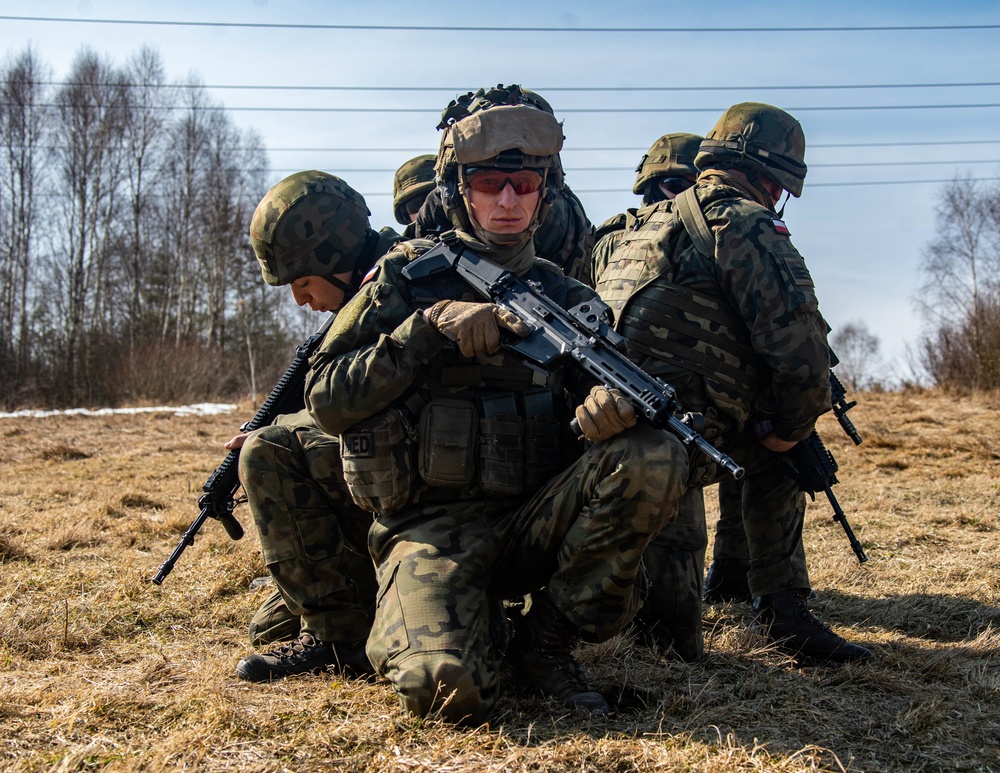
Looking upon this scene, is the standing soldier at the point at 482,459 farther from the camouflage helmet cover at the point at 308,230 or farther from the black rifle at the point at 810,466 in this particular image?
the black rifle at the point at 810,466

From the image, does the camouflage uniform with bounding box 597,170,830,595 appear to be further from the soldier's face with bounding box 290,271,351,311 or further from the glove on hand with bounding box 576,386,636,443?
the soldier's face with bounding box 290,271,351,311

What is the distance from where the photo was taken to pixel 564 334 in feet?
11.2

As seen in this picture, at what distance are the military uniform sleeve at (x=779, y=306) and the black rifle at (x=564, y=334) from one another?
82 cm

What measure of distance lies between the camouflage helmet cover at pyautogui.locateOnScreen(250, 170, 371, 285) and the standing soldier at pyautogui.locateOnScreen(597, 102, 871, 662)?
1.17 m

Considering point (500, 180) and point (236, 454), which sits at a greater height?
point (500, 180)

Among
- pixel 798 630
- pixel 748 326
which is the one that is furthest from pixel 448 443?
pixel 798 630

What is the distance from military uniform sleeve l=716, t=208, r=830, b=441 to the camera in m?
4.05

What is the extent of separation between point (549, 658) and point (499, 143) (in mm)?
1841

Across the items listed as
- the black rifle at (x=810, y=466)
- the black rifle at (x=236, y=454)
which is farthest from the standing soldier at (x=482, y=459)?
the black rifle at (x=810, y=466)

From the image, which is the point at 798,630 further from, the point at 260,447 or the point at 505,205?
the point at 260,447

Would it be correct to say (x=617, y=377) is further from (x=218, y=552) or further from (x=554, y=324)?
(x=218, y=552)

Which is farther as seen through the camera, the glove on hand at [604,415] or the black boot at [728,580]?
the black boot at [728,580]

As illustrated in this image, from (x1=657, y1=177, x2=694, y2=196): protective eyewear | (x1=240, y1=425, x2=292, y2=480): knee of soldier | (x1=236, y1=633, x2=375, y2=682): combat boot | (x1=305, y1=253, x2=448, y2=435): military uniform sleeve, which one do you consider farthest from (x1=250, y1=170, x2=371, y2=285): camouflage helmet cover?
(x1=657, y1=177, x2=694, y2=196): protective eyewear

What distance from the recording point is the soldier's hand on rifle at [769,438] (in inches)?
172
